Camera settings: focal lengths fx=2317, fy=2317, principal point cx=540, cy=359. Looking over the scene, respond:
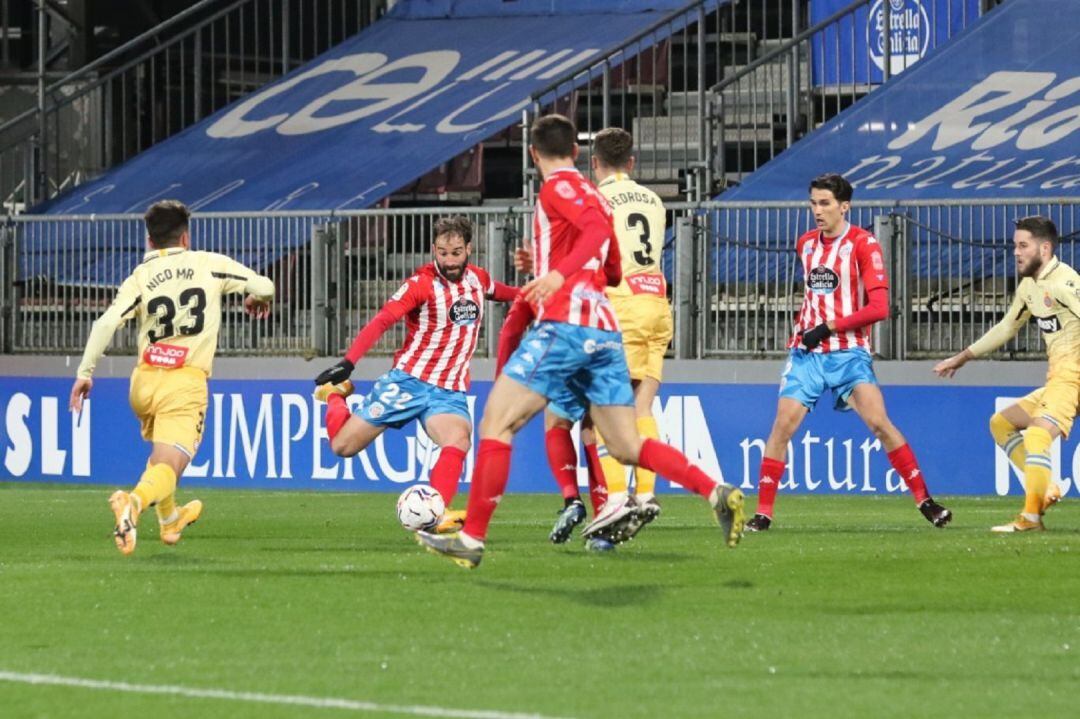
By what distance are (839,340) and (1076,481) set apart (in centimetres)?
516

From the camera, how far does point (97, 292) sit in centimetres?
2194

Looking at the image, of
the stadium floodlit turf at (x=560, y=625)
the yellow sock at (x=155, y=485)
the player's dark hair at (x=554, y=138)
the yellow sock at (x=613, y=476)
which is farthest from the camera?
the yellow sock at (x=613, y=476)

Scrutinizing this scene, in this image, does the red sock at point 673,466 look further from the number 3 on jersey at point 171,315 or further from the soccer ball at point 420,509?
the number 3 on jersey at point 171,315

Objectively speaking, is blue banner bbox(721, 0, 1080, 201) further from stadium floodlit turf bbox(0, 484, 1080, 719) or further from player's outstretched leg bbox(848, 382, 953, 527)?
stadium floodlit turf bbox(0, 484, 1080, 719)

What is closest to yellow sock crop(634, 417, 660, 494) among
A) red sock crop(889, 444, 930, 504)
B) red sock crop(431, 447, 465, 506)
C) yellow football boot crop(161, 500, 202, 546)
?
red sock crop(431, 447, 465, 506)

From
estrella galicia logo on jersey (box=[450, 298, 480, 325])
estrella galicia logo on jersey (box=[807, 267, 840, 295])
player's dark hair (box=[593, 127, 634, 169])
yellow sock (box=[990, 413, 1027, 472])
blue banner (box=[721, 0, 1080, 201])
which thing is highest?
blue banner (box=[721, 0, 1080, 201])

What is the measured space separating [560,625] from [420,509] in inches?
97.5

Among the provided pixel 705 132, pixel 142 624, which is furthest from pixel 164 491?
pixel 705 132

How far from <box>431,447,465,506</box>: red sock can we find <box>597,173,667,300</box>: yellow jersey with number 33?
1.51 meters

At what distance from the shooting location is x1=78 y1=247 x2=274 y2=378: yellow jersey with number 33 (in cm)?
1241

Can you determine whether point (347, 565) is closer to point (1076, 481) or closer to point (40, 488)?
point (1076, 481)

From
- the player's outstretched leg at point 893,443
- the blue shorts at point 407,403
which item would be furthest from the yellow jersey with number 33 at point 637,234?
the player's outstretched leg at point 893,443

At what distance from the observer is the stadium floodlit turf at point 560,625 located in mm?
7250

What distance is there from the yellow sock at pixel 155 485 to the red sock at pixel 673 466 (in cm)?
287
